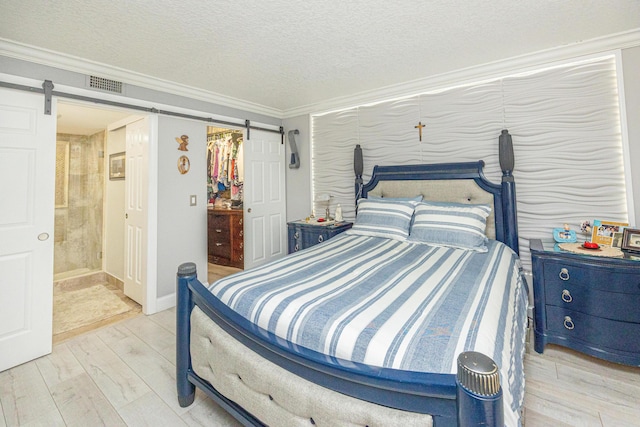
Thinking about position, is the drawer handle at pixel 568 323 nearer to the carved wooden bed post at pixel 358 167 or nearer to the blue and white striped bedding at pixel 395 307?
the blue and white striped bedding at pixel 395 307

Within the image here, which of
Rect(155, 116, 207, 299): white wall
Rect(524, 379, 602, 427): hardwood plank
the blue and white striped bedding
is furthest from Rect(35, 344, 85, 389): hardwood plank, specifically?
Rect(524, 379, 602, 427): hardwood plank

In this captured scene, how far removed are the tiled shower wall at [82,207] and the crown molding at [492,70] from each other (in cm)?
351

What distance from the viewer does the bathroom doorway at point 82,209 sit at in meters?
3.70

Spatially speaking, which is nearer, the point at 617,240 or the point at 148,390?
the point at 148,390

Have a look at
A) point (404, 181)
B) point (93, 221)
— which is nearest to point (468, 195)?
point (404, 181)

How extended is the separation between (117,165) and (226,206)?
1.68m

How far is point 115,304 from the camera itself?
10.6ft

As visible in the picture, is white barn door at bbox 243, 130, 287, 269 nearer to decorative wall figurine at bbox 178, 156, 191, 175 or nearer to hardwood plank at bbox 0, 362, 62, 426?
decorative wall figurine at bbox 178, 156, 191, 175

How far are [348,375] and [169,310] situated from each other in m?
2.79

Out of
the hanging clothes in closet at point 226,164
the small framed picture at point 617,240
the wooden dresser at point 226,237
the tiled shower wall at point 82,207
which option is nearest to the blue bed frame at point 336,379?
the small framed picture at point 617,240

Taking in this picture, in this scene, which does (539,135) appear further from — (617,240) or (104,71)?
(104,71)

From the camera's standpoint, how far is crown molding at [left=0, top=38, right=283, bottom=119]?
7.09 ft

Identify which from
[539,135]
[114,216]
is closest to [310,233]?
[539,135]

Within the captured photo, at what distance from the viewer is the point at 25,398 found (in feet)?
5.89
